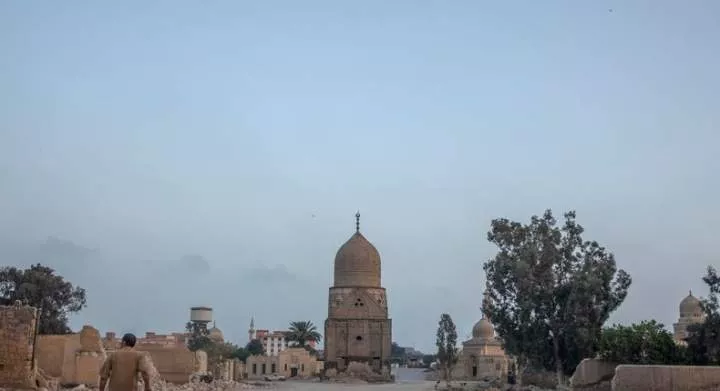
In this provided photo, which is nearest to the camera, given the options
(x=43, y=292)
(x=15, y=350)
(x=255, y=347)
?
(x=15, y=350)

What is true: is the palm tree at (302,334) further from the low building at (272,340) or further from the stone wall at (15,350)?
the stone wall at (15,350)

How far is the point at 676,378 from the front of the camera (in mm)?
18062

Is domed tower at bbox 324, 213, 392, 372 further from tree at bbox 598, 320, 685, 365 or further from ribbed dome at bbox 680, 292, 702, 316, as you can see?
tree at bbox 598, 320, 685, 365

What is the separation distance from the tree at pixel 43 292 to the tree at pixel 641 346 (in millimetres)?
33120

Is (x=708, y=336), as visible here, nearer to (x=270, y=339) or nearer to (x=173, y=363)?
(x=173, y=363)

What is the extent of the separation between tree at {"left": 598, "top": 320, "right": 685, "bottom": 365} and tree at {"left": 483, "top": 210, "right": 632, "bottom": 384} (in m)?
4.69

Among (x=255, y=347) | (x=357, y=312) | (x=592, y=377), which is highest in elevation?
(x=357, y=312)

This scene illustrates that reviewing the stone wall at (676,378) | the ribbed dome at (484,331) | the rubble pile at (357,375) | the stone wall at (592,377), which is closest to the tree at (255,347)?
the ribbed dome at (484,331)

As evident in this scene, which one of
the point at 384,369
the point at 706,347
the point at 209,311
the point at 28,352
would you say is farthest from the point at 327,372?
the point at 28,352

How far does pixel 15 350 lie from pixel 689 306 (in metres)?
57.1

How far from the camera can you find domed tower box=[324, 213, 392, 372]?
64.2 metres

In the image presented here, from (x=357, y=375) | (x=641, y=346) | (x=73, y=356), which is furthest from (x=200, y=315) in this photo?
(x=641, y=346)

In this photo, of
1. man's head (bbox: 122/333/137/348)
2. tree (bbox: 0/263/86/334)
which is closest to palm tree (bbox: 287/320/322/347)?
tree (bbox: 0/263/86/334)

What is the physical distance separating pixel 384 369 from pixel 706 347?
3921cm
